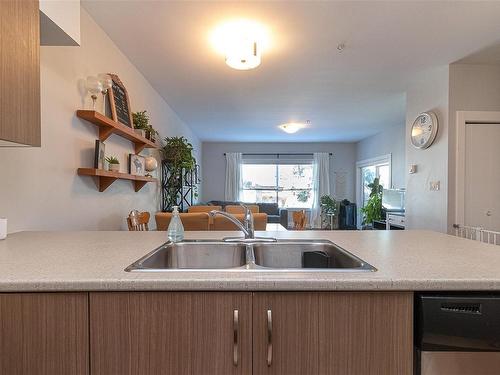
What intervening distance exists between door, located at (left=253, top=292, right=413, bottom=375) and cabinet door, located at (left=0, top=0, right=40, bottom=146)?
0.99m

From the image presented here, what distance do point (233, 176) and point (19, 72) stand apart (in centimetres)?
705

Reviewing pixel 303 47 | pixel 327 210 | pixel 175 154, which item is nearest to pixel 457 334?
pixel 303 47

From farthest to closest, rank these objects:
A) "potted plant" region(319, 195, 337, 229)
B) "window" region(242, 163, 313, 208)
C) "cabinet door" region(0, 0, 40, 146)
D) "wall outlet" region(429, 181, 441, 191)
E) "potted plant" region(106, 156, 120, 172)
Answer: "window" region(242, 163, 313, 208)
"potted plant" region(319, 195, 337, 229)
"wall outlet" region(429, 181, 441, 191)
"potted plant" region(106, 156, 120, 172)
"cabinet door" region(0, 0, 40, 146)

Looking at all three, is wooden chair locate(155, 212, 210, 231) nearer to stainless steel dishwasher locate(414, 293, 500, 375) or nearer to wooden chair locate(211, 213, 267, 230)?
wooden chair locate(211, 213, 267, 230)

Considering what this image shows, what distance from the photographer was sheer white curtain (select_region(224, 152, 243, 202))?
807 cm

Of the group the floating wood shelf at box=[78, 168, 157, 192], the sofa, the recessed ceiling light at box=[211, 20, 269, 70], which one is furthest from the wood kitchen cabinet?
the sofa

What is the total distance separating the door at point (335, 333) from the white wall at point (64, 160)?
1.44m

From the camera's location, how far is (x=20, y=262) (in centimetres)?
99

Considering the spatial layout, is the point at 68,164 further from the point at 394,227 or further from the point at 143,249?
the point at 394,227

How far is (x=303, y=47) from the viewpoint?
269 centimetres

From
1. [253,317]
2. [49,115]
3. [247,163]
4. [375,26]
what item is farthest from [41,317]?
[247,163]

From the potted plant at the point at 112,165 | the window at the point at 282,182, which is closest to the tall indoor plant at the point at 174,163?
the potted plant at the point at 112,165

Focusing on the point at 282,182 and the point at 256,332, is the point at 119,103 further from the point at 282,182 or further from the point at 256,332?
the point at 282,182

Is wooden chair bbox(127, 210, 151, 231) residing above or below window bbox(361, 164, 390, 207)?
below
